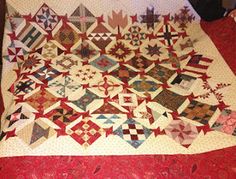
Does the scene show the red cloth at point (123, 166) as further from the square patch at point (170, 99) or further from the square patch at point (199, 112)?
the square patch at point (170, 99)

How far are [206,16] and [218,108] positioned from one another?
0.80m

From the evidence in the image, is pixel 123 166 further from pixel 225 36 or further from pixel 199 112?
pixel 225 36

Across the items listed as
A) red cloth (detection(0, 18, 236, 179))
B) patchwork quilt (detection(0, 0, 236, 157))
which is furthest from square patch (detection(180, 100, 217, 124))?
red cloth (detection(0, 18, 236, 179))

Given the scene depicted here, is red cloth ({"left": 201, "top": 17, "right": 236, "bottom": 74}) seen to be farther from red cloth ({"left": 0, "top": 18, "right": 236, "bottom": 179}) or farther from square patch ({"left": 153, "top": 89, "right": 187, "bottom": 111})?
red cloth ({"left": 0, "top": 18, "right": 236, "bottom": 179})

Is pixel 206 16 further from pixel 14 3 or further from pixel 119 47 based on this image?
pixel 14 3

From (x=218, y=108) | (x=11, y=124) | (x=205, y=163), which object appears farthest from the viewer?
(x=218, y=108)

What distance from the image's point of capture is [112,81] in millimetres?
1889

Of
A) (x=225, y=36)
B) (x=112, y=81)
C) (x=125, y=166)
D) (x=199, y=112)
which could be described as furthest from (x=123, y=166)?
(x=225, y=36)

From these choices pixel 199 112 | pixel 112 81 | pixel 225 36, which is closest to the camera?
pixel 199 112

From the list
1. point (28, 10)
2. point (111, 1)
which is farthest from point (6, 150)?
point (111, 1)

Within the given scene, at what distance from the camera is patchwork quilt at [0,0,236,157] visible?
1487 millimetres

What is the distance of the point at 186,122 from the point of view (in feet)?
5.29

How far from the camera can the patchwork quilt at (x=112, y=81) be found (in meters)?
1.49

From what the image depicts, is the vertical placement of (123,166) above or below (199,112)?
below
